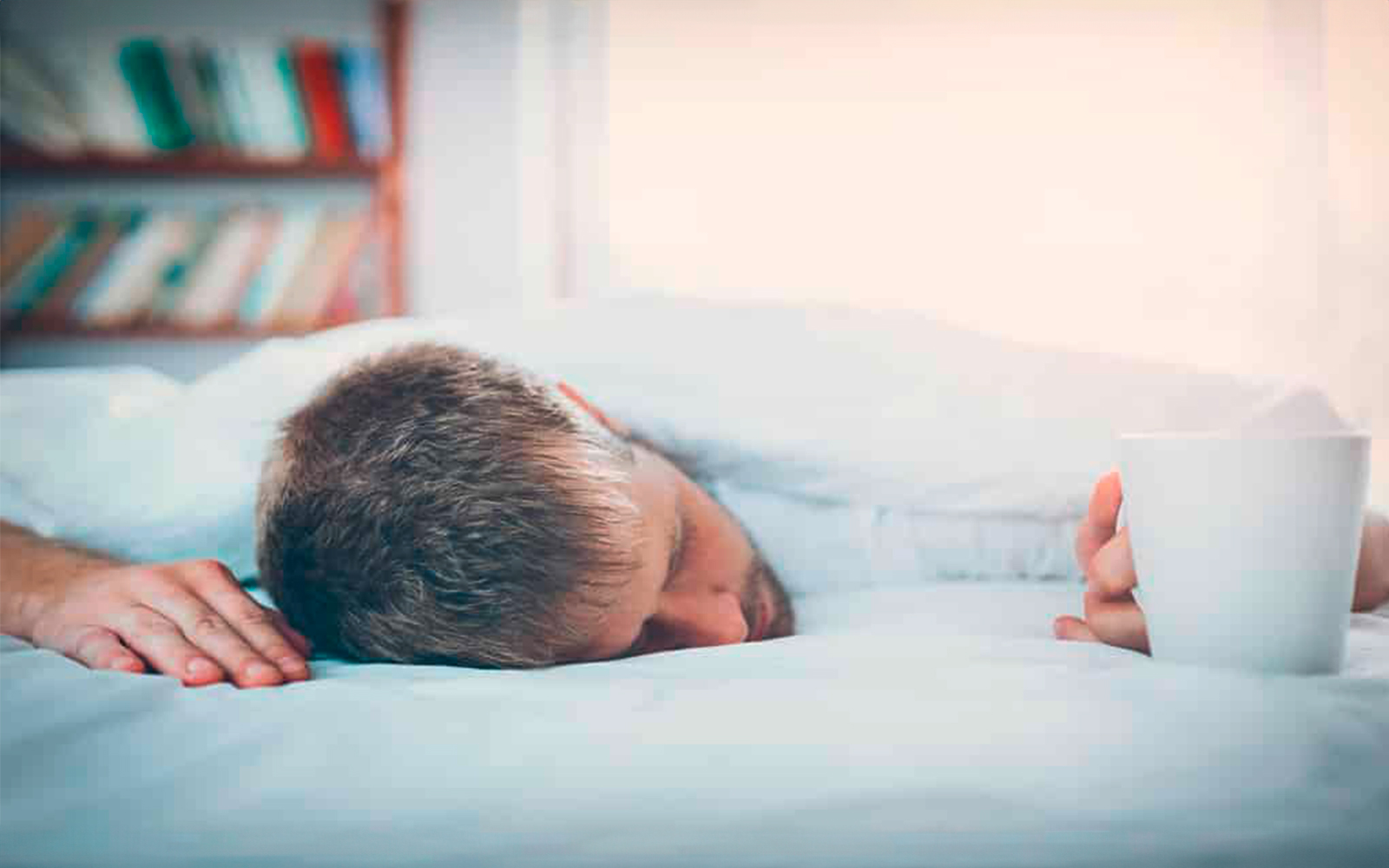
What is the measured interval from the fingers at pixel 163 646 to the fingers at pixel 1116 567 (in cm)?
46

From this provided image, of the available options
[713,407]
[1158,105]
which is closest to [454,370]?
[713,407]

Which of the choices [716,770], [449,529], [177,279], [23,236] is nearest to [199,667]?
[449,529]

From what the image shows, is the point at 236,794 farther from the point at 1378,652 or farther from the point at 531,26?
the point at 531,26

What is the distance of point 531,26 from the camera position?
6.25 feet

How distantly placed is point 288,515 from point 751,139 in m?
1.54

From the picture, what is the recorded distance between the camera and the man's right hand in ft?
1.49

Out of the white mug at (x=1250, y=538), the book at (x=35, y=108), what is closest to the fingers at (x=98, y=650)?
the white mug at (x=1250, y=538)

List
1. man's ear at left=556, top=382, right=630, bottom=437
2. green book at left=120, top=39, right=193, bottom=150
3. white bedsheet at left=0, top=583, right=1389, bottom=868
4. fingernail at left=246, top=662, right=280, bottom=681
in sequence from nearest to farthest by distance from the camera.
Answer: white bedsheet at left=0, top=583, right=1389, bottom=868
fingernail at left=246, top=662, right=280, bottom=681
man's ear at left=556, top=382, right=630, bottom=437
green book at left=120, top=39, right=193, bottom=150

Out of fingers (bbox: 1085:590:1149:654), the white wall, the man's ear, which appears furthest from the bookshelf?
fingers (bbox: 1085:590:1149:654)

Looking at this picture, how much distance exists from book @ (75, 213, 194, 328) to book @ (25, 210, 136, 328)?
2cm

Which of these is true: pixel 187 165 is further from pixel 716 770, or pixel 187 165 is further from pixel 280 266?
pixel 716 770

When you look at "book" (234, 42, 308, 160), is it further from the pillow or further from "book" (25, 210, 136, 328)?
the pillow

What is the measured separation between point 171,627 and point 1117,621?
51 centimetres

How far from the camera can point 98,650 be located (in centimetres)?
47
